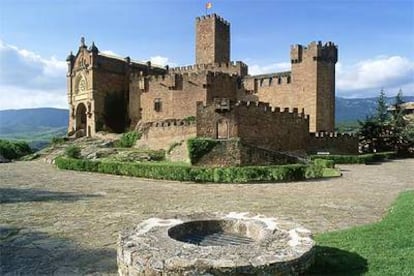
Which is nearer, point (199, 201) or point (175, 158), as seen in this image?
point (199, 201)

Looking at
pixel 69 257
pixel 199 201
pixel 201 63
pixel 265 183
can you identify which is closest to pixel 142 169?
pixel 265 183

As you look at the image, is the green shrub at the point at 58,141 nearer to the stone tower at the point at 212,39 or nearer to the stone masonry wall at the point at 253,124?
the stone tower at the point at 212,39

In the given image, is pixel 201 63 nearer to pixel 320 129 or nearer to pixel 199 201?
pixel 320 129

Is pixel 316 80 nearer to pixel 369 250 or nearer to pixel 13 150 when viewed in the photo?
pixel 13 150

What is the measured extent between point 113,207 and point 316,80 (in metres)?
33.2

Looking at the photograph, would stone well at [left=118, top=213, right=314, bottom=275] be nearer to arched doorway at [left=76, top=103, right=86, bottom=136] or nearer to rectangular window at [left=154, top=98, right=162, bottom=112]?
rectangular window at [left=154, top=98, right=162, bottom=112]

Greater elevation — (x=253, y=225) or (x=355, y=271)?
(x=253, y=225)

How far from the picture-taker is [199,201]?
1493 centimetres

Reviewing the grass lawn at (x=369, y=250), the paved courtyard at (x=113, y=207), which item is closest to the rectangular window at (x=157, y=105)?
the paved courtyard at (x=113, y=207)

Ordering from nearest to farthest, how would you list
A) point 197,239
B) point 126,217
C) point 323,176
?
point 197,239
point 126,217
point 323,176

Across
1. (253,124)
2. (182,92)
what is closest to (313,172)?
(253,124)

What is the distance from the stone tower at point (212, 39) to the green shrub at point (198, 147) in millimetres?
31582

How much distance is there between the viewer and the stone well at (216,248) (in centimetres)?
591

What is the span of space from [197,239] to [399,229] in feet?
15.3
